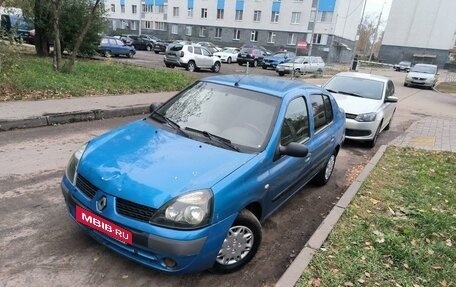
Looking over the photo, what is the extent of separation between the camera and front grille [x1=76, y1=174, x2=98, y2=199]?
9.95ft

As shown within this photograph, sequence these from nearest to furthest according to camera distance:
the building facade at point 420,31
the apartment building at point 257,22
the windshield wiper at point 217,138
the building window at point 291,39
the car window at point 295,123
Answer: the windshield wiper at point 217,138 → the car window at point 295,123 → the apartment building at point 257,22 → the building window at point 291,39 → the building facade at point 420,31

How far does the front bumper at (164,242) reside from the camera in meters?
2.76

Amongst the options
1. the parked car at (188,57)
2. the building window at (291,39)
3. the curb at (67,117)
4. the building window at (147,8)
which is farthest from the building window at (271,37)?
the curb at (67,117)

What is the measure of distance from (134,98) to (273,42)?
4706 centimetres

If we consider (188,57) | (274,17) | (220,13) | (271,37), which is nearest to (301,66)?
(188,57)

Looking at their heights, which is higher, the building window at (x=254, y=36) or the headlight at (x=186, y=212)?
the headlight at (x=186, y=212)

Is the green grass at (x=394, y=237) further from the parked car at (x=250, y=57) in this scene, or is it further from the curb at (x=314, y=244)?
the parked car at (x=250, y=57)

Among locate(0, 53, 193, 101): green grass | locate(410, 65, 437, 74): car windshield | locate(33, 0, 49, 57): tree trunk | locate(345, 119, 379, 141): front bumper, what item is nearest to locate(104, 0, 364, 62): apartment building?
locate(410, 65, 437, 74): car windshield

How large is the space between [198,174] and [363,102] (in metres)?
6.82

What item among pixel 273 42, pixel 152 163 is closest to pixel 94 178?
pixel 152 163

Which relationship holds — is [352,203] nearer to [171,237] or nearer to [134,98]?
[171,237]

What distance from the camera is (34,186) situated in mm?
4574

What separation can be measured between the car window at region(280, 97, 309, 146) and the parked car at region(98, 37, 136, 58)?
2405 cm

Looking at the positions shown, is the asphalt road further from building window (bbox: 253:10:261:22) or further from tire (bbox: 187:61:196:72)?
building window (bbox: 253:10:261:22)
